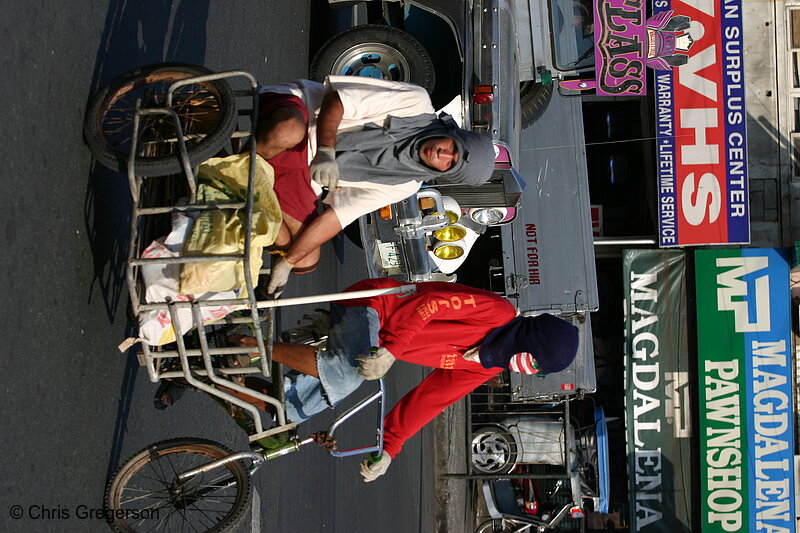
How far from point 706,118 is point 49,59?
33.5ft

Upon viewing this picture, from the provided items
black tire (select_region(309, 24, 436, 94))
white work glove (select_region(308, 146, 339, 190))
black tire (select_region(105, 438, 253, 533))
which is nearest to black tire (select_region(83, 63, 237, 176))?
white work glove (select_region(308, 146, 339, 190))

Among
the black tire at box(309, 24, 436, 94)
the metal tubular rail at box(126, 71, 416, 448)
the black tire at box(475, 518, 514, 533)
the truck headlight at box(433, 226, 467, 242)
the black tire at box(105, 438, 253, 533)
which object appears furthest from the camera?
the black tire at box(475, 518, 514, 533)

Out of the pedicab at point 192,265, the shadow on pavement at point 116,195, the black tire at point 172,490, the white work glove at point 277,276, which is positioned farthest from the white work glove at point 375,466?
the shadow on pavement at point 116,195

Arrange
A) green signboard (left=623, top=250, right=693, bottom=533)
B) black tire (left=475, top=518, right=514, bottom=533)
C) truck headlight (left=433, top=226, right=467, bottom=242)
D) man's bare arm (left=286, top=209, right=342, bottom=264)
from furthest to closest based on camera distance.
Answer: black tire (left=475, top=518, right=514, bottom=533) → green signboard (left=623, top=250, right=693, bottom=533) → truck headlight (left=433, top=226, right=467, bottom=242) → man's bare arm (left=286, top=209, right=342, bottom=264)

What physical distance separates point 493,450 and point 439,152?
7.84 metres

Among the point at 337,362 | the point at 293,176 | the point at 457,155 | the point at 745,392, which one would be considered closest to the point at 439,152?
the point at 457,155

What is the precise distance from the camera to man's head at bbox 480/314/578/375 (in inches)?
193

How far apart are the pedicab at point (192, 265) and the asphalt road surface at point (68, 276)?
0.92 ft

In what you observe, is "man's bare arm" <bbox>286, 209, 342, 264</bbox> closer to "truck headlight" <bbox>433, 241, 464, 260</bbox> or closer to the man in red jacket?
the man in red jacket

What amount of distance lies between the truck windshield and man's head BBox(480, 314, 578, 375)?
5534 mm

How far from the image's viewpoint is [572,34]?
31.8ft

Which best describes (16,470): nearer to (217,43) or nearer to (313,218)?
(313,218)

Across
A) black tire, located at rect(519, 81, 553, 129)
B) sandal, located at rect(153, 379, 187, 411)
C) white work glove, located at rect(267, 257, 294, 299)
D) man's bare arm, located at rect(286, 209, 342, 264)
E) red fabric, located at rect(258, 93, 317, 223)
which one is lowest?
sandal, located at rect(153, 379, 187, 411)

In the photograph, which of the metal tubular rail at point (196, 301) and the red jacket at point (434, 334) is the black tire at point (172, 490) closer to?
the metal tubular rail at point (196, 301)
